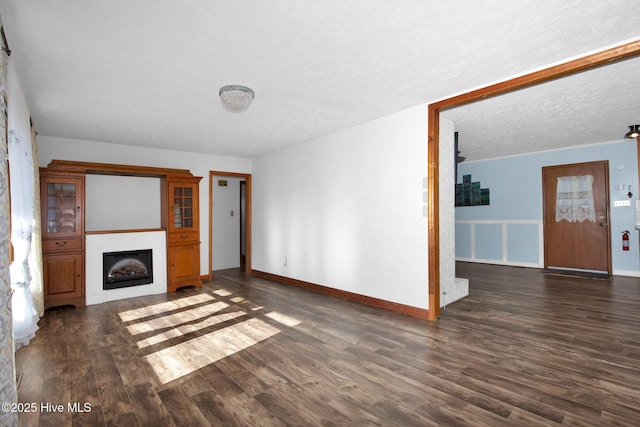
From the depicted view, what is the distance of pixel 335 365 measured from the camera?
8.34 ft

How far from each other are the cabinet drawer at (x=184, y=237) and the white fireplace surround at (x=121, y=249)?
125 millimetres

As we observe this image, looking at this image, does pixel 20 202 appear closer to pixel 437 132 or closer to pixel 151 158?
pixel 151 158

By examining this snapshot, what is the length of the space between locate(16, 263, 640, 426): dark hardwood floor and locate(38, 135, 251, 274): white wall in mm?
2252

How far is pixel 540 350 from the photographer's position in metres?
2.76

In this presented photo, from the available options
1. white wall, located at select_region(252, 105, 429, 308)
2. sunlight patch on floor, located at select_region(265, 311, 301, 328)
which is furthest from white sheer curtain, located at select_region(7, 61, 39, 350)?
white wall, located at select_region(252, 105, 429, 308)

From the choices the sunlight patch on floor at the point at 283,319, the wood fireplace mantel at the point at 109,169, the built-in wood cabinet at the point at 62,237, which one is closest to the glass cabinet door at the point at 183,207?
the wood fireplace mantel at the point at 109,169

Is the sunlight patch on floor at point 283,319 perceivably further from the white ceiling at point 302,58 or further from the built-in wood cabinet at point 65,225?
the built-in wood cabinet at point 65,225

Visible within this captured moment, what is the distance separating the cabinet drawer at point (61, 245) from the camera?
414 cm

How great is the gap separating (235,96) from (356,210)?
90.8 inches

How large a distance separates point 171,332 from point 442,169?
376cm

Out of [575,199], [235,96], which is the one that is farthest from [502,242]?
[235,96]

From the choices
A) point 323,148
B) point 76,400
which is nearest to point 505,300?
point 323,148

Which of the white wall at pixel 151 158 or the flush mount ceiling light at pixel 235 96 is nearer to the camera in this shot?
the flush mount ceiling light at pixel 235 96

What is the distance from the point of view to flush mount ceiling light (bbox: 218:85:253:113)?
9.75 ft
